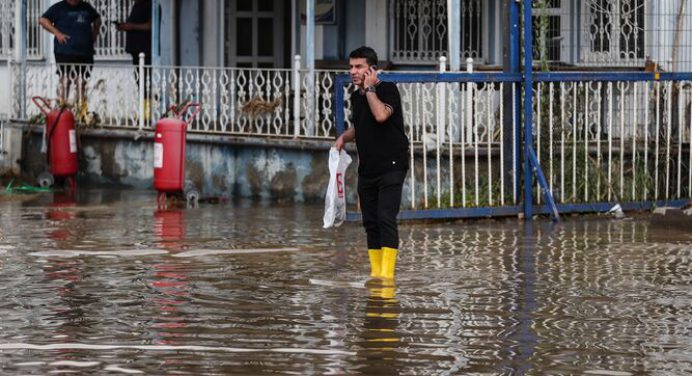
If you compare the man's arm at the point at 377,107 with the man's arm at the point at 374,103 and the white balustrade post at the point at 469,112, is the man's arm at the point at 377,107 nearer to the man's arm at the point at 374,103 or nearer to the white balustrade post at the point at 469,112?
the man's arm at the point at 374,103

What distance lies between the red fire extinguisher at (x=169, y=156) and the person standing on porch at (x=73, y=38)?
128 inches

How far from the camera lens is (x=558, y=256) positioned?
43.4ft

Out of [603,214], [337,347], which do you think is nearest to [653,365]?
[337,347]

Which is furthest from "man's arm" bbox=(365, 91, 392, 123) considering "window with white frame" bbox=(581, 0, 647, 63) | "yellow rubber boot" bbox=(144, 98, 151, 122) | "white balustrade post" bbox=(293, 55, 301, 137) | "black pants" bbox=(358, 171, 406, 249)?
"yellow rubber boot" bbox=(144, 98, 151, 122)

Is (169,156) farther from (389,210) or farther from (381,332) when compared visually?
(381,332)

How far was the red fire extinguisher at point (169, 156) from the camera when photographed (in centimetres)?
1827

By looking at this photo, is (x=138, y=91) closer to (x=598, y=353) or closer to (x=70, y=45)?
(x=70, y=45)

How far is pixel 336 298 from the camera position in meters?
10.9

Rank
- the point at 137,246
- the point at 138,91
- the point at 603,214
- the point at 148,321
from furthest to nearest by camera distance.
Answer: the point at 138,91 → the point at 603,214 → the point at 137,246 → the point at 148,321

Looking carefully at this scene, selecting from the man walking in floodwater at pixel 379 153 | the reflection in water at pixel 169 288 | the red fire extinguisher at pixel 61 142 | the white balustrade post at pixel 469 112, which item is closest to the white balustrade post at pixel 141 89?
the red fire extinguisher at pixel 61 142

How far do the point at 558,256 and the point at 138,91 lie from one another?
908 centimetres

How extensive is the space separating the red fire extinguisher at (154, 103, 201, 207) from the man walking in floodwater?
6.74 metres

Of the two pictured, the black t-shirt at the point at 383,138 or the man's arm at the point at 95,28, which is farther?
the man's arm at the point at 95,28

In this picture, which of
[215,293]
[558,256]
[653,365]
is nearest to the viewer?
[653,365]
